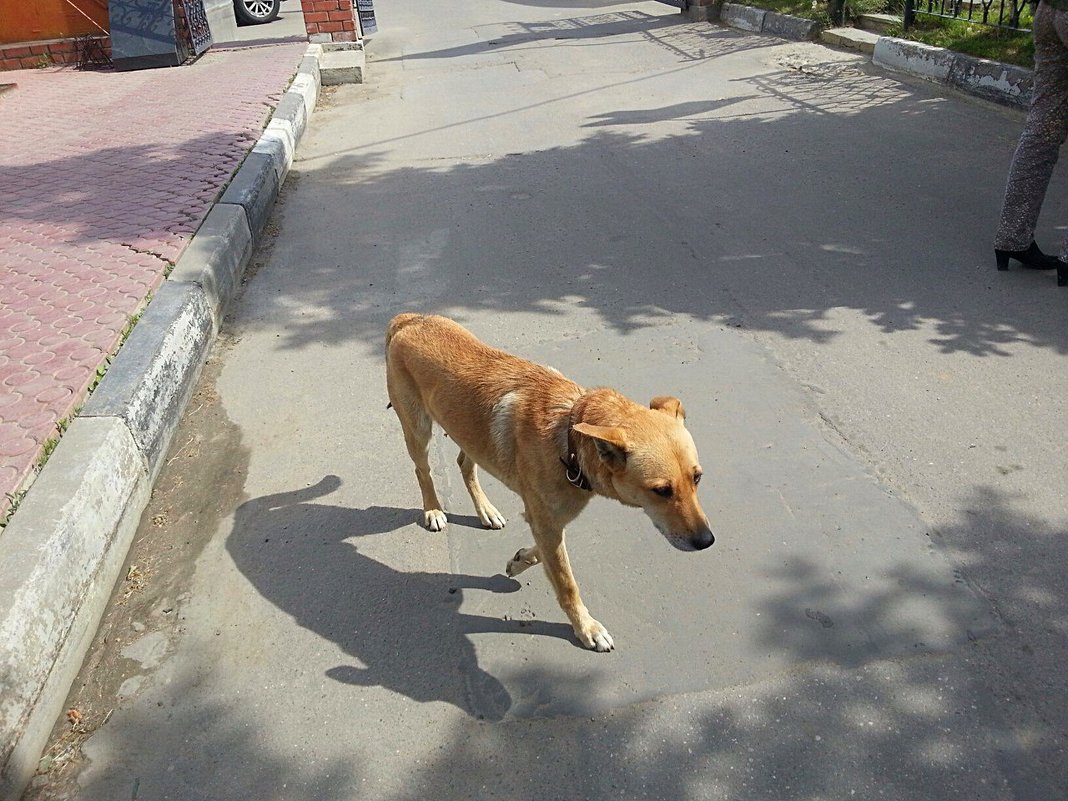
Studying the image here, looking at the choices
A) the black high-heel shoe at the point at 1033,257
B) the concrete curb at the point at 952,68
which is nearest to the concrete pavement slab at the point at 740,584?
the black high-heel shoe at the point at 1033,257

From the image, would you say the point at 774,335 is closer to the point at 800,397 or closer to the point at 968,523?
the point at 800,397

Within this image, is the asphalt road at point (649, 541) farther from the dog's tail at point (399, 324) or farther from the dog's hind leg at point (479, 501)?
the dog's tail at point (399, 324)

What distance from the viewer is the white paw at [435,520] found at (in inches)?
135

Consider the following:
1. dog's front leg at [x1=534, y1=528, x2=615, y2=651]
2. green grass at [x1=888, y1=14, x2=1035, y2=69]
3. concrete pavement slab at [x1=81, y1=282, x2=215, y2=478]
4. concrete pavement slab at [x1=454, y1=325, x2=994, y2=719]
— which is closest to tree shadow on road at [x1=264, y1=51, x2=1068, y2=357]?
concrete pavement slab at [x1=81, y1=282, x2=215, y2=478]

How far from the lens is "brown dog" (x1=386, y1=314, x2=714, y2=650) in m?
2.40

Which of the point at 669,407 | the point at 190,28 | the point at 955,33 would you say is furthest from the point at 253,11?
the point at 669,407

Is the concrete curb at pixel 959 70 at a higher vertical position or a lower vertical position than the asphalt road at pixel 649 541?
higher

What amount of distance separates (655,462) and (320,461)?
2.09 metres

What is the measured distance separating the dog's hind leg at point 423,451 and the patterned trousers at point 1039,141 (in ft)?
13.5

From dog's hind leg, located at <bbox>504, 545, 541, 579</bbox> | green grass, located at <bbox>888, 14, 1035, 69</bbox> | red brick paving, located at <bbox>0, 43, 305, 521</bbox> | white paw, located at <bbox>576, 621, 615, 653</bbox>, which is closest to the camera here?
white paw, located at <bbox>576, 621, 615, 653</bbox>

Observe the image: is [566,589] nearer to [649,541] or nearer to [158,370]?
[649,541]

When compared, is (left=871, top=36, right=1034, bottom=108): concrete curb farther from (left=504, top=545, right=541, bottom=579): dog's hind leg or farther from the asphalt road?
(left=504, top=545, right=541, bottom=579): dog's hind leg

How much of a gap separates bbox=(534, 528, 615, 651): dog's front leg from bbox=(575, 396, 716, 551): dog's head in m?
0.43

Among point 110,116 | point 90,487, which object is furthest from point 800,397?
point 110,116
